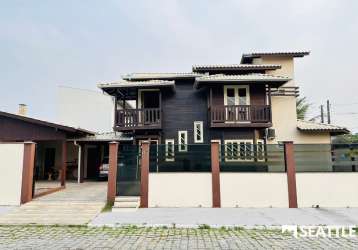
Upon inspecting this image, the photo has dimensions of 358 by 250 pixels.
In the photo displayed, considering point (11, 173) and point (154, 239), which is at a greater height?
point (11, 173)

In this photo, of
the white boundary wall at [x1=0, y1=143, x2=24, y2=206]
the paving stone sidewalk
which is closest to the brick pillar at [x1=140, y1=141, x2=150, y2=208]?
the paving stone sidewalk

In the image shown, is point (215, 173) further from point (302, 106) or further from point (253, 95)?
point (302, 106)

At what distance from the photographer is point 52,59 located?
20625mm

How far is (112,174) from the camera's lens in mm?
9844

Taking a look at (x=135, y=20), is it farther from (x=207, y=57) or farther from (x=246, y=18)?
(x=207, y=57)

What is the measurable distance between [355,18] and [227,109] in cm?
814

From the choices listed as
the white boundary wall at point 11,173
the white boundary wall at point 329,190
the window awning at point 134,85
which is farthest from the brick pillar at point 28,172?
the white boundary wall at point 329,190

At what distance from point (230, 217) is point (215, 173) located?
193cm

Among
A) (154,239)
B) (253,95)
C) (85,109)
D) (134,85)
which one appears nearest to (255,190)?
(154,239)

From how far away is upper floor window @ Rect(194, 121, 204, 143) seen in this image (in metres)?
15.9

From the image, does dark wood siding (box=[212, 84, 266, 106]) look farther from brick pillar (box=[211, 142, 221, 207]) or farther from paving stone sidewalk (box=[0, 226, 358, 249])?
paving stone sidewalk (box=[0, 226, 358, 249])

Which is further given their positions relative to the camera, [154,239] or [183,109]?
[183,109]

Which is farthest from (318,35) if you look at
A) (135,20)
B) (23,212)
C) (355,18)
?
(23,212)

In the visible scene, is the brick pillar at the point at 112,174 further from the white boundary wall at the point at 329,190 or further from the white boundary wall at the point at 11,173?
the white boundary wall at the point at 329,190
